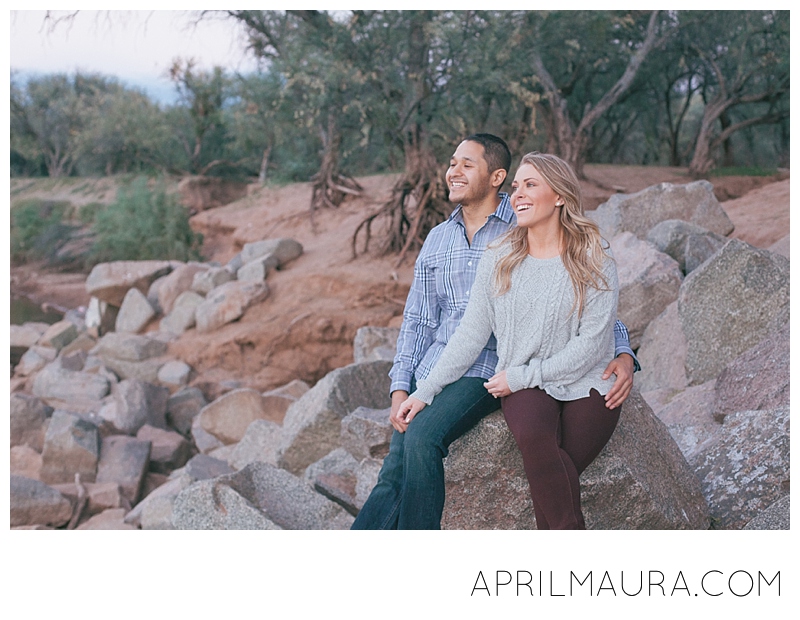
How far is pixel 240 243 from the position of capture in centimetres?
1296

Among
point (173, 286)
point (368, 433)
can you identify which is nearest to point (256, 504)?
point (368, 433)

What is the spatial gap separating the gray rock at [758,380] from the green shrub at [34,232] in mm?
13738

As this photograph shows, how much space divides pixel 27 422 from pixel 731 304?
5818 mm

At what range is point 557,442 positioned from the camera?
2391 mm

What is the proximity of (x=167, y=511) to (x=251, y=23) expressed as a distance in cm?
760

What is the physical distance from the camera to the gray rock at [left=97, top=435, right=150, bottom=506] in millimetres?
5969

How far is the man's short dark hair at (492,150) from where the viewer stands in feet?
9.04

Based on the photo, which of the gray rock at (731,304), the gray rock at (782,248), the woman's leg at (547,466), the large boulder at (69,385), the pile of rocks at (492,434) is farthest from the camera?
the large boulder at (69,385)

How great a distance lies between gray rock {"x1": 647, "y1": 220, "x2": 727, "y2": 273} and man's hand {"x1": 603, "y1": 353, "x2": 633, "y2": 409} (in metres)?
2.77

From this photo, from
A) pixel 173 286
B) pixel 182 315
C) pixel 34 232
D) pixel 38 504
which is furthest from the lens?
pixel 34 232

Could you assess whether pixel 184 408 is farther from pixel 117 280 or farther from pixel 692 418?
pixel 692 418

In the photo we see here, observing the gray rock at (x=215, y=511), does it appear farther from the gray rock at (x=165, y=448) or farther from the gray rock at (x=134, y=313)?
the gray rock at (x=134, y=313)

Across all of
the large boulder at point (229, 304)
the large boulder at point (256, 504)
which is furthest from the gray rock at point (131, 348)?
the large boulder at point (256, 504)

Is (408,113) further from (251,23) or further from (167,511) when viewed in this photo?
(167,511)
